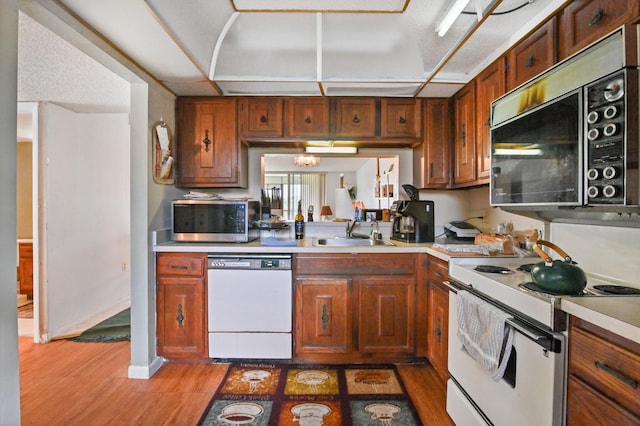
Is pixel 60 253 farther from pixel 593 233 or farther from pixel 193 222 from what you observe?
pixel 593 233

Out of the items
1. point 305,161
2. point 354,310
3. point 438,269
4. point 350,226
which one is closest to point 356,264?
point 354,310

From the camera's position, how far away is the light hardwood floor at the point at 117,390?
1.84 metres

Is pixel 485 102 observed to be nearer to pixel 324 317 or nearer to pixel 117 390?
pixel 324 317

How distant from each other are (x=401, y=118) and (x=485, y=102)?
2.28 feet

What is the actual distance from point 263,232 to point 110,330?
1.73m

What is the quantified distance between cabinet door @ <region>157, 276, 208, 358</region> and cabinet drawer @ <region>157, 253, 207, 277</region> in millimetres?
45

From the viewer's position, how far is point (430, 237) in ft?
8.58

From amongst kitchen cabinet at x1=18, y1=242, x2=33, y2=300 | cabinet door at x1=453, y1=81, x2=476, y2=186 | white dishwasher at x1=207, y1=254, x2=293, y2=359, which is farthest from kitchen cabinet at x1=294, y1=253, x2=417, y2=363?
kitchen cabinet at x1=18, y1=242, x2=33, y2=300

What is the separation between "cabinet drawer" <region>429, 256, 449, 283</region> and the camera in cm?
206

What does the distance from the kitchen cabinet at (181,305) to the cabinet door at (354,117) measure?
4.93 ft

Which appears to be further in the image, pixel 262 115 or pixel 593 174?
pixel 262 115

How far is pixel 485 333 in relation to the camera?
142 centimetres

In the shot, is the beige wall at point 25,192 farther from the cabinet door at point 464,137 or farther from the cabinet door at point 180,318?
the cabinet door at point 464,137

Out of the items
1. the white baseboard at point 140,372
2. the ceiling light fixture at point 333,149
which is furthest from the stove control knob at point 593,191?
the white baseboard at point 140,372
